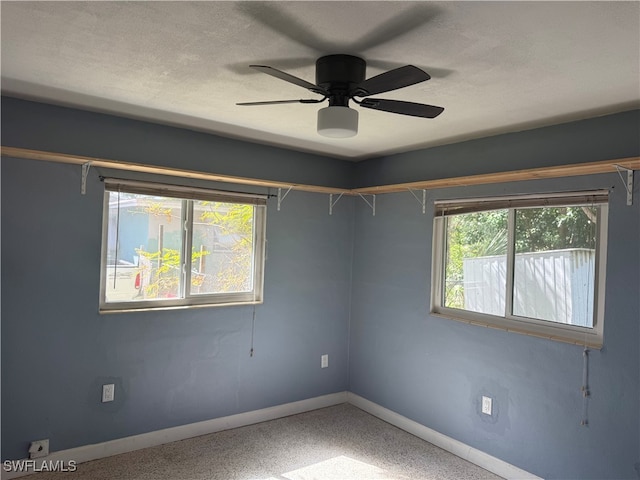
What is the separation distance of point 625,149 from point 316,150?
90.7 inches

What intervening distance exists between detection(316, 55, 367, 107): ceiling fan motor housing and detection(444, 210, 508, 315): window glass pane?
1727mm

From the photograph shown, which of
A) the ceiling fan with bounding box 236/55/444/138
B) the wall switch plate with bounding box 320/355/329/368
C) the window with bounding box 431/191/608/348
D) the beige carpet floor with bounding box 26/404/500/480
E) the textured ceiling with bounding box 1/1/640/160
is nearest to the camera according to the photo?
the textured ceiling with bounding box 1/1/640/160

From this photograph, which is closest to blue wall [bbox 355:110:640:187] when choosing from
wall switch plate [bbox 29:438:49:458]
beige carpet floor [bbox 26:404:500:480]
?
beige carpet floor [bbox 26:404:500:480]

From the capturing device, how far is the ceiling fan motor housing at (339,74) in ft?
6.22

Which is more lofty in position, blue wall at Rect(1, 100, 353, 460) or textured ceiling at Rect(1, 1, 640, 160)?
textured ceiling at Rect(1, 1, 640, 160)

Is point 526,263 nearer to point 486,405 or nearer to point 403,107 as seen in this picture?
point 486,405

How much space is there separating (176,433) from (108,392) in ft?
2.04

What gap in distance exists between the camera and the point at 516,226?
3.08 metres

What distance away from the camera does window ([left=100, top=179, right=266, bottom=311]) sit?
10.3 feet

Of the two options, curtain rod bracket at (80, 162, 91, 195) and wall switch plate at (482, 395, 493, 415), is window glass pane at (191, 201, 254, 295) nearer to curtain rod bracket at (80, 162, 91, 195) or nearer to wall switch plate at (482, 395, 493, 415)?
curtain rod bracket at (80, 162, 91, 195)

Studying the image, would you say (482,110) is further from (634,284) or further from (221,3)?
(221,3)

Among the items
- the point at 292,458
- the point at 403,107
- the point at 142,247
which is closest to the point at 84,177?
the point at 142,247

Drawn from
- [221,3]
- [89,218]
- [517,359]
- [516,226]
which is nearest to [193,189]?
[89,218]

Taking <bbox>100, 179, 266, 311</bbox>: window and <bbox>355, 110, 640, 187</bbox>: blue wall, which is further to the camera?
<bbox>100, 179, 266, 311</bbox>: window
